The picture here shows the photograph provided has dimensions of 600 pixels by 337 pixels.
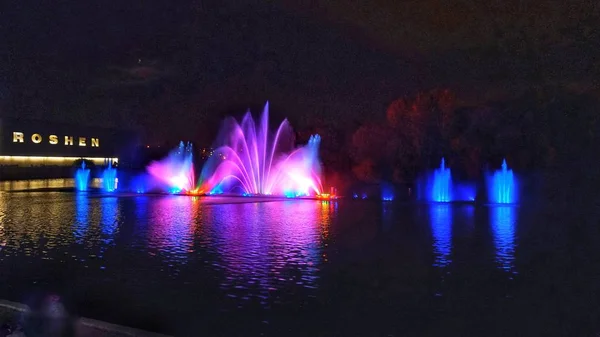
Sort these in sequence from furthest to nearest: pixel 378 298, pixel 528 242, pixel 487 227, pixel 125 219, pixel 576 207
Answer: pixel 576 207, pixel 125 219, pixel 487 227, pixel 528 242, pixel 378 298

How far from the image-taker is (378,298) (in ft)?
29.2

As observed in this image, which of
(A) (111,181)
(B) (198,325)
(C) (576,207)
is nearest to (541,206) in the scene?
(C) (576,207)

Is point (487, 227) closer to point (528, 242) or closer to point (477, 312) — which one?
point (528, 242)

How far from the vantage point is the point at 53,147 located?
87062mm

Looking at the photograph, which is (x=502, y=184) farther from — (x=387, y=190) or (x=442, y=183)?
(x=387, y=190)

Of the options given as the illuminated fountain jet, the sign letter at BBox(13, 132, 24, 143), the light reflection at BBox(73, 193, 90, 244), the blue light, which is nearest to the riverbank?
the light reflection at BBox(73, 193, 90, 244)

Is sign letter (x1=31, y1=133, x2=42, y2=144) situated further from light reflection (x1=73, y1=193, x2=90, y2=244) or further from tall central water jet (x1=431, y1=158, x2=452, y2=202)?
tall central water jet (x1=431, y1=158, x2=452, y2=202)

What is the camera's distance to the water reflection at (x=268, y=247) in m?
9.87

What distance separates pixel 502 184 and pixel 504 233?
69.5 ft

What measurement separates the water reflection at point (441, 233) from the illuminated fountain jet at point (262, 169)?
588 inches

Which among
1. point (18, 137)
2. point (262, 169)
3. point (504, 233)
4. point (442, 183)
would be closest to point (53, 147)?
point (18, 137)

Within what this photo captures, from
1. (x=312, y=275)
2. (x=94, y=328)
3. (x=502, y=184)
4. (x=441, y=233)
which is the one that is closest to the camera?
(x=94, y=328)

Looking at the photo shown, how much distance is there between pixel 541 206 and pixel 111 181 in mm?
42086

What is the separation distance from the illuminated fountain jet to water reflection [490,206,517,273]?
16.5 meters
